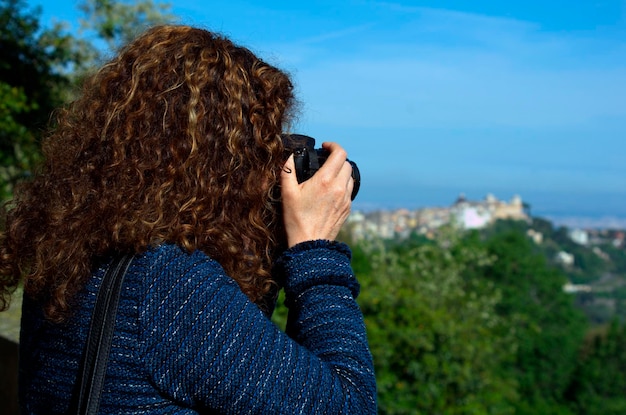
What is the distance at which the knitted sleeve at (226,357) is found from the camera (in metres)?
1.26

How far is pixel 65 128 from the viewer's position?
1.59 meters

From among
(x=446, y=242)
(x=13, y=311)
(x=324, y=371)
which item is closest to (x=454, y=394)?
(x=13, y=311)

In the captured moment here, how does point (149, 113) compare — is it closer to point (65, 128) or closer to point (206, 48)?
point (206, 48)

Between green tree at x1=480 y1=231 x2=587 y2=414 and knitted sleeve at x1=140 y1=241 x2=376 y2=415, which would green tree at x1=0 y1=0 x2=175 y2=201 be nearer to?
knitted sleeve at x1=140 y1=241 x2=376 y2=415

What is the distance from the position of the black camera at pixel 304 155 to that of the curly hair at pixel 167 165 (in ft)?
0.15

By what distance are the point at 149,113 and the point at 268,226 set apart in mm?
345

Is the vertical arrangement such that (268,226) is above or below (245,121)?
below

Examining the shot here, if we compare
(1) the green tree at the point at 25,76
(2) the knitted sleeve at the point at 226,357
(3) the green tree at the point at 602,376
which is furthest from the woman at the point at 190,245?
(3) the green tree at the point at 602,376

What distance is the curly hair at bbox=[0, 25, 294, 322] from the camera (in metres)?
1.39

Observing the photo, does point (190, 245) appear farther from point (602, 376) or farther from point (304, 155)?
point (602, 376)

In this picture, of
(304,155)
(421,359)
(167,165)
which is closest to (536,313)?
(421,359)

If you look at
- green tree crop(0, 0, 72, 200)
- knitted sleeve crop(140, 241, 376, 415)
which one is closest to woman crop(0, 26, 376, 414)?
knitted sleeve crop(140, 241, 376, 415)

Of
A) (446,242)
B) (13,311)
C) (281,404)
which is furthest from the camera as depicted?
(446,242)

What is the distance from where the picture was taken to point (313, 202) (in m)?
1.52
